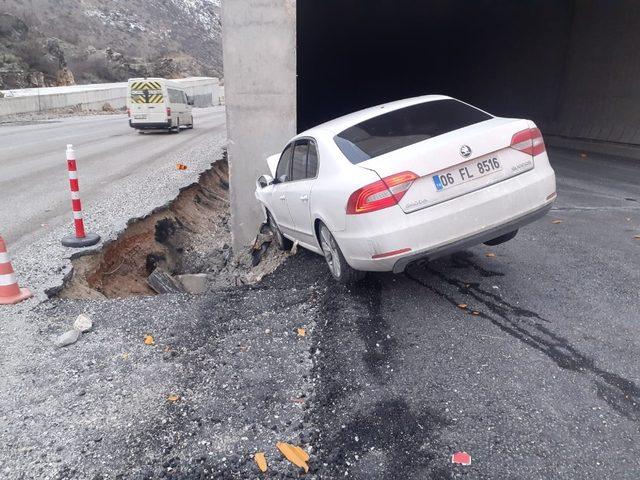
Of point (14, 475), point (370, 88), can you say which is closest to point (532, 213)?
point (14, 475)

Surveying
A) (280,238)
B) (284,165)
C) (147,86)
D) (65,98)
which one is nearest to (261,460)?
(284,165)

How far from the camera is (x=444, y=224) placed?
186 inches

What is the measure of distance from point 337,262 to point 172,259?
16.9 ft

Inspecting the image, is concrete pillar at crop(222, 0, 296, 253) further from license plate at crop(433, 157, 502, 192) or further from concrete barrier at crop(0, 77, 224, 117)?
concrete barrier at crop(0, 77, 224, 117)

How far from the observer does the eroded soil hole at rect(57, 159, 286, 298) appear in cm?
730

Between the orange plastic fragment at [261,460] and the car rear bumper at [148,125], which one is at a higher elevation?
the car rear bumper at [148,125]

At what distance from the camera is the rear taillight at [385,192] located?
182 inches

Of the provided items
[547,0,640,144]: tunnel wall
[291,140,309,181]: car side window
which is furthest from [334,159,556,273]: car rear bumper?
[547,0,640,144]: tunnel wall

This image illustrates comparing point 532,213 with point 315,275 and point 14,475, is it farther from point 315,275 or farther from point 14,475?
point 14,475

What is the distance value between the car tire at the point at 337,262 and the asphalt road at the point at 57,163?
4656mm

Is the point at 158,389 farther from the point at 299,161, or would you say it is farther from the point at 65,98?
the point at 65,98

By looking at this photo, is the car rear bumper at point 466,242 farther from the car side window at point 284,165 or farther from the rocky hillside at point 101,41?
the rocky hillside at point 101,41

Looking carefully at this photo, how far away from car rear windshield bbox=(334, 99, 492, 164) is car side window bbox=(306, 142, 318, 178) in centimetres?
33

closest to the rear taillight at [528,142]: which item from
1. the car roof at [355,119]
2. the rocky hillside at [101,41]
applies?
the car roof at [355,119]
